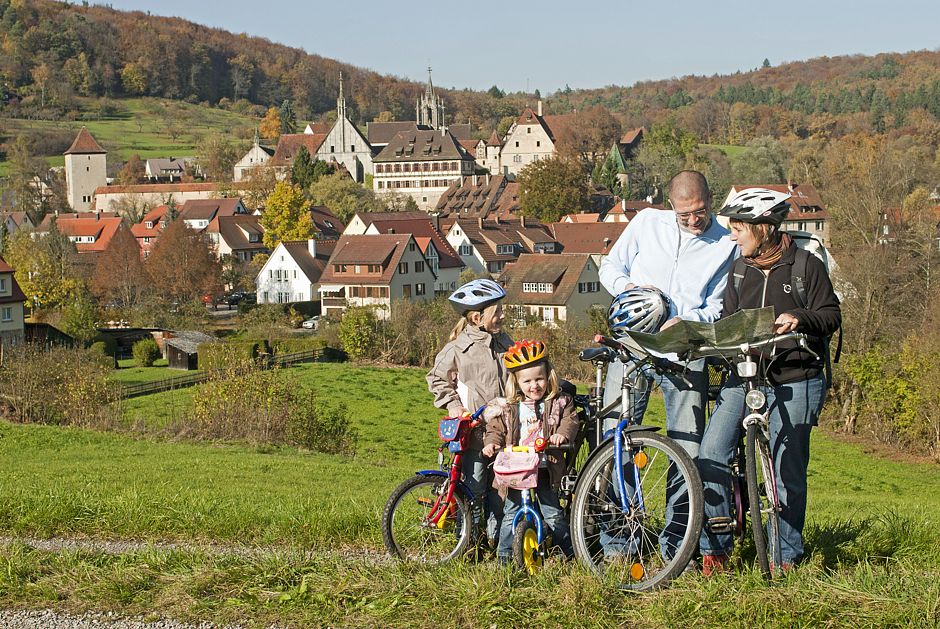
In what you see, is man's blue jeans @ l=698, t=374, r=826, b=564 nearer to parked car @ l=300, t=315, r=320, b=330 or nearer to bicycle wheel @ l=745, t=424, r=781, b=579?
bicycle wheel @ l=745, t=424, r=781, b=579

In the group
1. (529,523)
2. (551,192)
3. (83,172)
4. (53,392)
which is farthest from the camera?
(83,172)

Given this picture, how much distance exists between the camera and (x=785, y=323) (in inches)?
212

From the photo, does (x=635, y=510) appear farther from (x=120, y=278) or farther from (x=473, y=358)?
(x=120, y=278)

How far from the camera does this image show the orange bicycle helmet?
612 cm

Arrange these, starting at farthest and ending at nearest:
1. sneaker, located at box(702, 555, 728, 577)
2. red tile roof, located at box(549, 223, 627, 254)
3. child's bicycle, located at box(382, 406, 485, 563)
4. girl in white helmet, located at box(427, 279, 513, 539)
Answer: red tile roof, located at box(549, 223, 627, 254) < girl in white helmet, located at box(427, 279, 513, 539) < child's bicycle, located at box(382, 406, 485, 563) < sneaker, located at box(702, 555, 728, 577)

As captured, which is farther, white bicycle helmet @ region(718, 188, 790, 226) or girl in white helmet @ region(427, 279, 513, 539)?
girl in white helmet @ region(427, 279, 513, 539)

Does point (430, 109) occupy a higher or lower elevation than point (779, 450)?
higher

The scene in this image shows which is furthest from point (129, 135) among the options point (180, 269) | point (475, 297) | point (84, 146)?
point (475, 297)

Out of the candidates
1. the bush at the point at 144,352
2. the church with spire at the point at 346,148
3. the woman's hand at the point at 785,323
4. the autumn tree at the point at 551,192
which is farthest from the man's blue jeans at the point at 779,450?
the church with spire at the point at 346,148

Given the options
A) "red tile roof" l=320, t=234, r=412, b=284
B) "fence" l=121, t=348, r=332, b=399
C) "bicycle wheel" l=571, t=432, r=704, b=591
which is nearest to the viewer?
"bicycle wheel" l=571, t=432, r=704, b=591

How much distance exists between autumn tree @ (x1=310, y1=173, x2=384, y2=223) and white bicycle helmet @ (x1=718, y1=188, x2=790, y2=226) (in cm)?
10922

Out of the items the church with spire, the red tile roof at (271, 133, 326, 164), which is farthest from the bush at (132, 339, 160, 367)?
the church with spire

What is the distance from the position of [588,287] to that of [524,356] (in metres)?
67.0

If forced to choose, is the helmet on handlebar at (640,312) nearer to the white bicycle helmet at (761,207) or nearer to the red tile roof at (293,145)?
the white bicycle helmet at (761,207)
